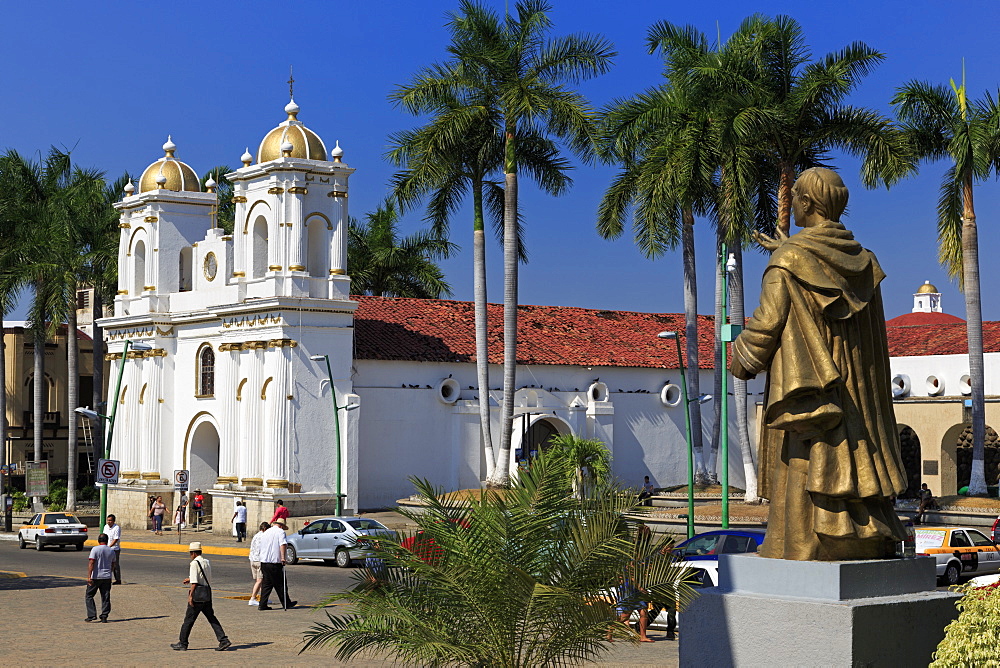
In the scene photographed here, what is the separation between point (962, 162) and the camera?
3462cm

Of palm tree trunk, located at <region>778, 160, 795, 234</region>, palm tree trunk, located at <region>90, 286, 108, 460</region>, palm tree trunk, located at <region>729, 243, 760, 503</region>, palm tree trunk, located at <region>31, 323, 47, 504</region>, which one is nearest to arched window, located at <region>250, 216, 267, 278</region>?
palm tree trunk, located at <region>90, 286, 108, 460</region>

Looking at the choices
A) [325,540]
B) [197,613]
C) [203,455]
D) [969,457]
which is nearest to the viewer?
[197,613]

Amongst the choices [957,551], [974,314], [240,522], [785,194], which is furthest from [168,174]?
[957,551]

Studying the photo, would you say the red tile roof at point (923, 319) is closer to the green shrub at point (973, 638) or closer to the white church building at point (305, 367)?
the white church building at point (305, 367)

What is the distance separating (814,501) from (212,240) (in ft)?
138

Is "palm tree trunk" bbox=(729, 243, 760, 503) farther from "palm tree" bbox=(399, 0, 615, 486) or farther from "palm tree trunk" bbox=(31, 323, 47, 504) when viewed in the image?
"palm tree trunk" bbox=(31, 323, 47, 504)

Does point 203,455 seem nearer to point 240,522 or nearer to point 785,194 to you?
point 240,522

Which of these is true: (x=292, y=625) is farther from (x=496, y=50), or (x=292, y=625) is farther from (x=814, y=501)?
(x=496, y=50)

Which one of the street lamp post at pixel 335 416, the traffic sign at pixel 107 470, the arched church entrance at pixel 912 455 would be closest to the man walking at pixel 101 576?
the traffic sign at pixel 107 470

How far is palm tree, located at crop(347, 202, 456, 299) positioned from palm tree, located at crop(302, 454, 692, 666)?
170ft

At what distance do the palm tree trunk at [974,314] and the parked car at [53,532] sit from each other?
2661 centimetres

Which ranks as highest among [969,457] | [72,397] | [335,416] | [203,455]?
[72,397]

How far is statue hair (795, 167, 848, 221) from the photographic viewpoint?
8.05m

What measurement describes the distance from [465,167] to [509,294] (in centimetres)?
436
